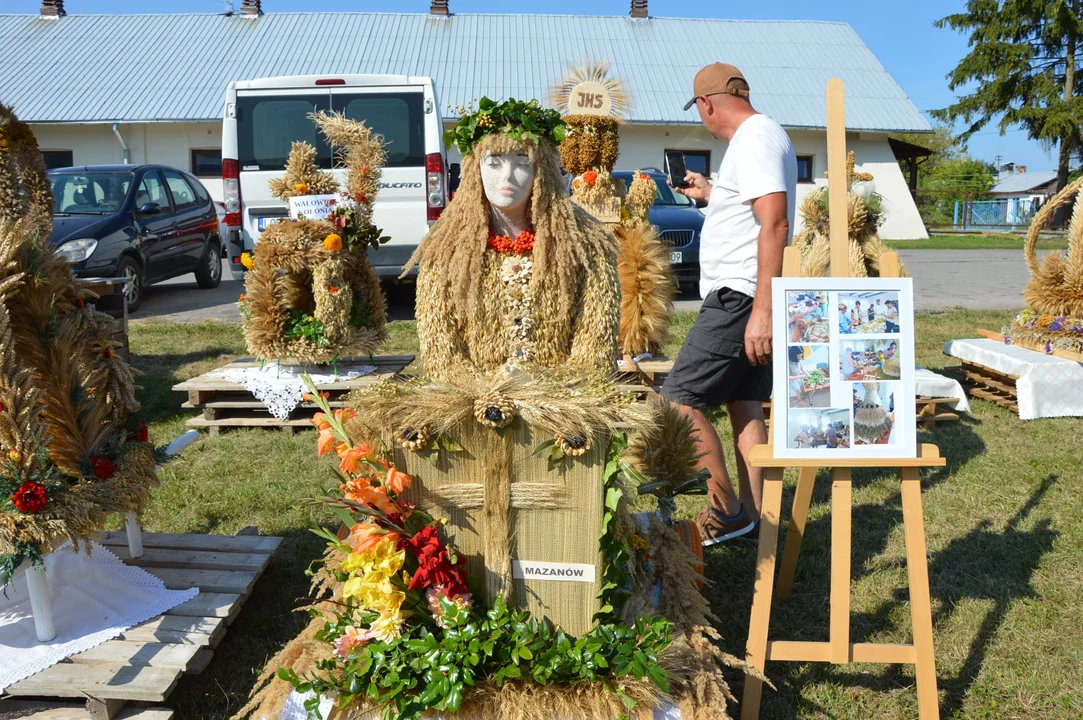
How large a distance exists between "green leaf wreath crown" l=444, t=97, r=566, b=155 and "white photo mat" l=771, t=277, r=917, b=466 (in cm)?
91

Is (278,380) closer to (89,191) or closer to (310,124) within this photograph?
(310,124)

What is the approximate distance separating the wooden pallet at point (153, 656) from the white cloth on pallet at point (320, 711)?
40 centimetres

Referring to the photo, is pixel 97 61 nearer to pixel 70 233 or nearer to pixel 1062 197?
pixel 70 233

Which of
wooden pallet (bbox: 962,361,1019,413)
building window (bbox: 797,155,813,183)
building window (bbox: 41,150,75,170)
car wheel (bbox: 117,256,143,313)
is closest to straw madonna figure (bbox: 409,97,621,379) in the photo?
wooden pallet (bbox: 962,361,1019,413)

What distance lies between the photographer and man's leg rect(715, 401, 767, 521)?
11.3 ft

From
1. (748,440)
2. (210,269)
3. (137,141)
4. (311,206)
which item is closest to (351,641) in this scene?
(748,440)

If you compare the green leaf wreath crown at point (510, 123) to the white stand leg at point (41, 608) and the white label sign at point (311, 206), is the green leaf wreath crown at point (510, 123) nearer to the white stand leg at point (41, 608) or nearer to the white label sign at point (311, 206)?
the white stand leg at point (41, 608)

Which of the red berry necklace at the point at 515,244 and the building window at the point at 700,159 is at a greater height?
the building window at the point at 700,159

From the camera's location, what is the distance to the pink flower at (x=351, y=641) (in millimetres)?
2242

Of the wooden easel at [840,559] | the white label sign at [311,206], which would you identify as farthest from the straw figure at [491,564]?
the white label sign at [311,206]

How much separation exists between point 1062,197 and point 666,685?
488 centimetres

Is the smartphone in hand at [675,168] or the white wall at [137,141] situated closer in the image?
the smartphone in hand at [675,168]

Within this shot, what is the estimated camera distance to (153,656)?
8.19ft

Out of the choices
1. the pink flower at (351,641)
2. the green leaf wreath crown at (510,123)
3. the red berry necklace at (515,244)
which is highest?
the green leaf wreath crown at (510,123)
